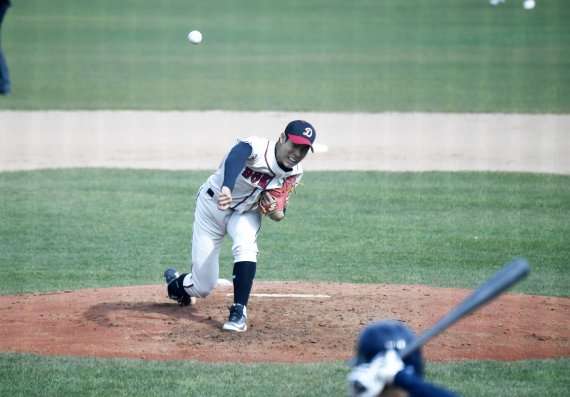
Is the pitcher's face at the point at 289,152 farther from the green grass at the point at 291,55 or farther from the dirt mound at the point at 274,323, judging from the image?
the green grass at the point at 291,55

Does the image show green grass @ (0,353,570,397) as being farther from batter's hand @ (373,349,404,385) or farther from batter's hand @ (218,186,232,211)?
batter's hand @ (373,349,404,385)

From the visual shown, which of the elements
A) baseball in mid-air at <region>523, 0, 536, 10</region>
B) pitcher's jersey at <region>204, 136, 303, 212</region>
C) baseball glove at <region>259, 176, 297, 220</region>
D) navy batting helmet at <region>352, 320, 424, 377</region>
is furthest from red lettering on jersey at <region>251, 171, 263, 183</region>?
baseball in mid-air at <region>523, 0, 536, 10</region>

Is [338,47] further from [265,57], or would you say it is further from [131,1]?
[131,1]

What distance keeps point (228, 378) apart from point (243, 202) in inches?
62.5

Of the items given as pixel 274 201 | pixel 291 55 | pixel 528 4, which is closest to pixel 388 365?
pixel 274 201

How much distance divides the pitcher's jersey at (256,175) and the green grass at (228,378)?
4.48ft

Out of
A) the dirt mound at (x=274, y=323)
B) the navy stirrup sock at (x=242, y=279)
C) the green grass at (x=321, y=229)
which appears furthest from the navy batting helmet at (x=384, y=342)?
the green grass at (x=321, y=229)

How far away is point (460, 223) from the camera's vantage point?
11492 mm

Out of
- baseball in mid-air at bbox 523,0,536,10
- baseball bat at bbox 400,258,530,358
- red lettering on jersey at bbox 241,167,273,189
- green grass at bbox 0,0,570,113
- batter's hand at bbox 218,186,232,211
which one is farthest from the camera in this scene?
baseball in mid-air at bbox 523,0,536,10

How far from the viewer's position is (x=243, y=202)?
7.28 metres

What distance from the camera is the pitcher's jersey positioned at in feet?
23.4

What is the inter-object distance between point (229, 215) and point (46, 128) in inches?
482

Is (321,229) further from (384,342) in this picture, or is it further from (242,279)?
(384,342)

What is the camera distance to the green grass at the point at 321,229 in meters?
9.41
